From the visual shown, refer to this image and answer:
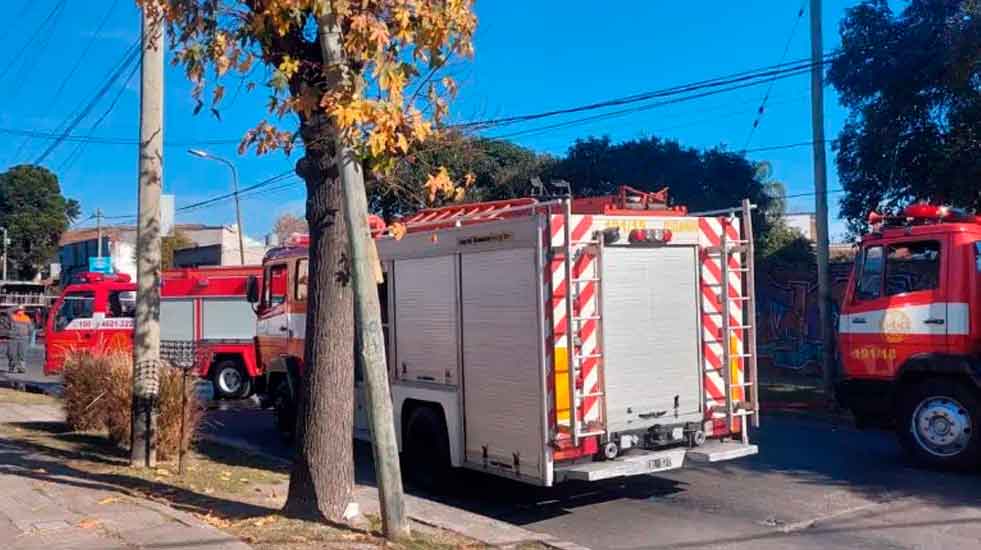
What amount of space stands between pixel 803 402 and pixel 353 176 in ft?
36.8

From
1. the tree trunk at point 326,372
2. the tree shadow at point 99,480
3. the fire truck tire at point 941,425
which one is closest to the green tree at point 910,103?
the fire truck tire at point 941,425

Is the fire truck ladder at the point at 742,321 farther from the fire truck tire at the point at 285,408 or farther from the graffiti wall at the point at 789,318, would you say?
the graffiti wall at the point at 789,318

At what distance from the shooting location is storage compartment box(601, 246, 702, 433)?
820cm

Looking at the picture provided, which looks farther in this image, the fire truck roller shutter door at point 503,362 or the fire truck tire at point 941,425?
the fire truck tire at point 941,425

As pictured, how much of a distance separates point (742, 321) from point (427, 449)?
3374 millimetres

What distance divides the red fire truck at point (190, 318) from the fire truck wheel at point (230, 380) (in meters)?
0.02

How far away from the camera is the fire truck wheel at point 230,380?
19.7m

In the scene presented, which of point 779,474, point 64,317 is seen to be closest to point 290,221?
point 64,317

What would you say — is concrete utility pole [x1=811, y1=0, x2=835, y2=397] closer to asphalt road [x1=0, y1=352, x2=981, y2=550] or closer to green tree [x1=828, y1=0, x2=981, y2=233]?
green tree [x1=828, y1=0, x2=981, y2=233]

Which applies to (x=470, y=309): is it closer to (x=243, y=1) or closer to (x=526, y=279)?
(x=526, y=279)

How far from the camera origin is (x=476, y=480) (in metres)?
9.91

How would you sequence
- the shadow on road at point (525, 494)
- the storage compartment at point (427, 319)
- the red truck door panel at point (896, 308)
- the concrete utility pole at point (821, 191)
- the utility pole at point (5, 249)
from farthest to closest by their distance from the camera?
the utility pole at point (5, 249) → the concrete utility pole at point (821, 191) → the red truck door panel at point (896, 308) → the storage compartment at point (427, 319) → the shadow on road at point (525, 494)

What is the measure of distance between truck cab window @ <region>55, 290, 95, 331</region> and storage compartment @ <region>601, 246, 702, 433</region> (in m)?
16.4

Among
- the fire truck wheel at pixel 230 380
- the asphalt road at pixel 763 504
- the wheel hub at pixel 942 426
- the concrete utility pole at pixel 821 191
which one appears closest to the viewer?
the asphalt road at pixel 763 504
